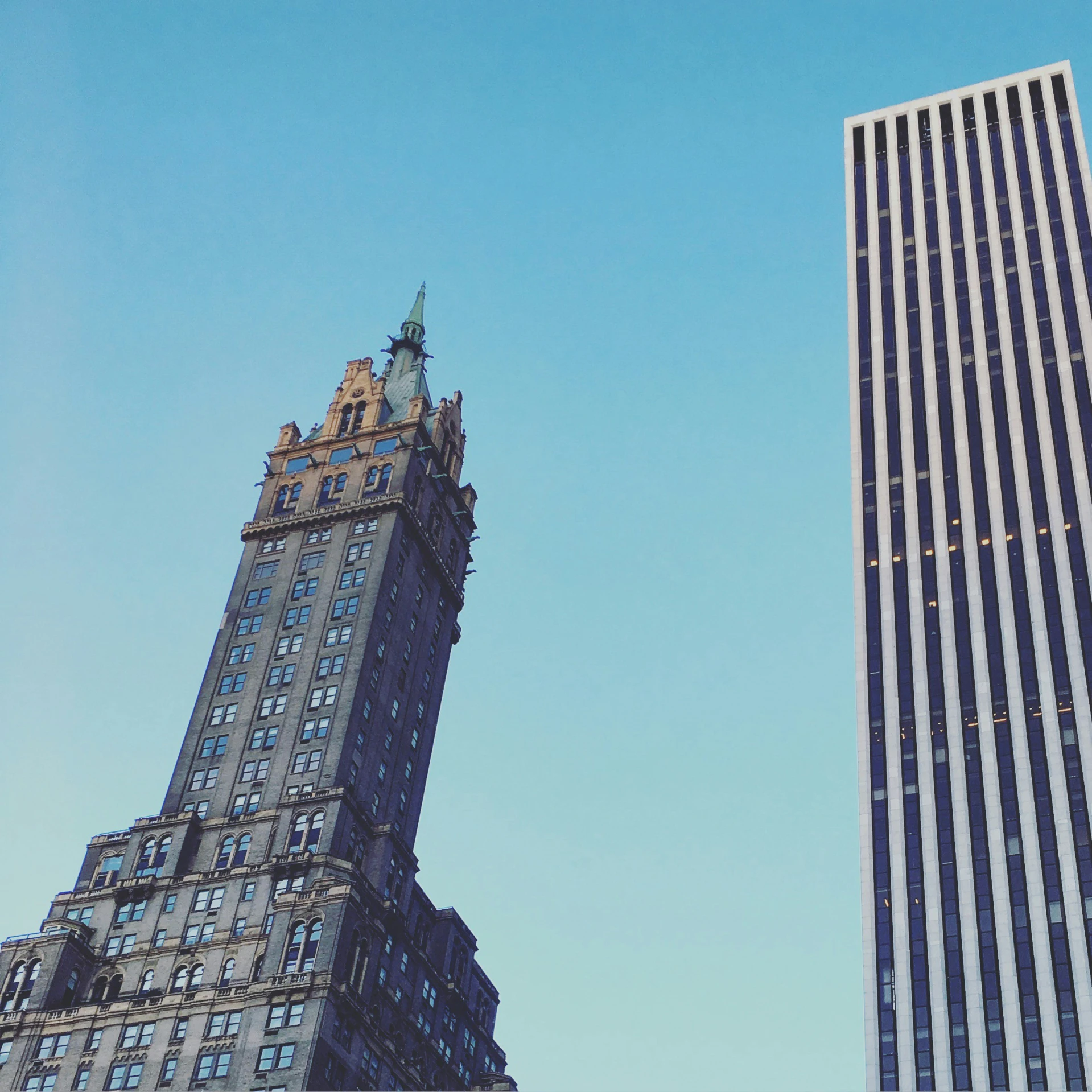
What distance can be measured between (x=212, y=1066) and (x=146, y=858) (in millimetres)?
25935

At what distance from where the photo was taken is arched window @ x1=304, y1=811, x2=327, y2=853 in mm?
138125

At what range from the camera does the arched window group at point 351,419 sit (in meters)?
181

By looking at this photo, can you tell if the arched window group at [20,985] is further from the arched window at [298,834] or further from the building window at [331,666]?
the building window at [331,666]

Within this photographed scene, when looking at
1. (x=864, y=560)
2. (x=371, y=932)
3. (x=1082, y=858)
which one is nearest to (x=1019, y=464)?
(x=864, y=560)

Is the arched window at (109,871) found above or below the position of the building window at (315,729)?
below

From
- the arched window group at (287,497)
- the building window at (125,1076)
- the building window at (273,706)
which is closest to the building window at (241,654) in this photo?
the building window at (273,706)

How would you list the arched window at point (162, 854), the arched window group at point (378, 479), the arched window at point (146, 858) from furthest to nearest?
the arched window group at point (378, 479), the arched window at point (146, 858), the arched window at point (162, 854)

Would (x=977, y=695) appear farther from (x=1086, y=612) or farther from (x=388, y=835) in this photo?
(x=388, y=835)

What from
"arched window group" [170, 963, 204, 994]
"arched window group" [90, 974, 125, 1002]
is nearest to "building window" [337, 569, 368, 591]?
"arched window group" [170, 963, 204, 994]

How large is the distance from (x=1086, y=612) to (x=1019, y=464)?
2323cm

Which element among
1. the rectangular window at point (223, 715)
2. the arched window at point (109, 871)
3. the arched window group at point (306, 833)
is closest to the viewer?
the arched window group at point (306, 833)

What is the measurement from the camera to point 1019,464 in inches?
7279

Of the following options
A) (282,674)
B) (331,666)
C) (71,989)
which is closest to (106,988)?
(71,989)

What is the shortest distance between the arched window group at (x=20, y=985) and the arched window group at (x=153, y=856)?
11.9 metres
